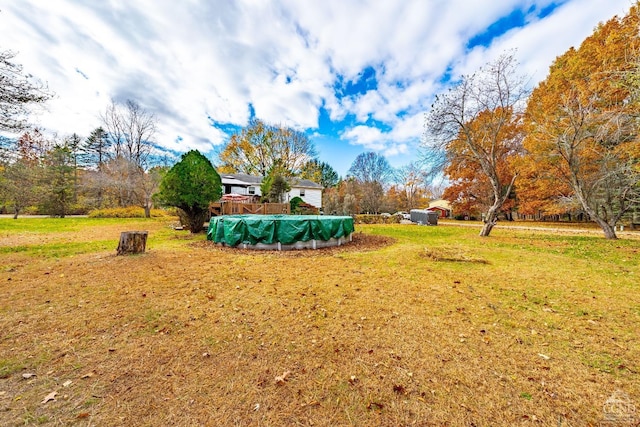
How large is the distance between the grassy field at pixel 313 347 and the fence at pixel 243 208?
9560 millimetres

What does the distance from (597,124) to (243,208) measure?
17.2 metres

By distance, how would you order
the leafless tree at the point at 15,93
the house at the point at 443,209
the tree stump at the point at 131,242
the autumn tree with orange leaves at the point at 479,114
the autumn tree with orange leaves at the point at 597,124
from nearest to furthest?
the tree stump at the point at 131,242, the leafless tree at the point at 15,93, the autumn tree with orange leaves at the point at 597,124, the autumn tree with orange leaves at the point at 479,114, the house at the point at 443,209

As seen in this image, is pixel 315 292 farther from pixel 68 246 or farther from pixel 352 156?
pixel 352 156

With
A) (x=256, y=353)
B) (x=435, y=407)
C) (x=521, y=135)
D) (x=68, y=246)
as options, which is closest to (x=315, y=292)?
(x=256, y=353)

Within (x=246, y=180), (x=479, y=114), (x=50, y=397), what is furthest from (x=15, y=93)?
(x=246, y=180)

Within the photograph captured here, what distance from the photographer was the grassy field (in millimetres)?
1848

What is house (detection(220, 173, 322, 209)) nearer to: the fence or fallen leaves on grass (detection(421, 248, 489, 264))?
the fence

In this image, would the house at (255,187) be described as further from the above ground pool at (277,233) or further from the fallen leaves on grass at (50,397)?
the fallen leaves on grass at (50,397)

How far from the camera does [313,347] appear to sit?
2.70 meters

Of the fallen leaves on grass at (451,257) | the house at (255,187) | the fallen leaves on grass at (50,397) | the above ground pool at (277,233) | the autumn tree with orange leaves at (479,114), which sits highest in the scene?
the autumn tree with orange leaves at (479,114)

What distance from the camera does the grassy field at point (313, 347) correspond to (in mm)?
1848

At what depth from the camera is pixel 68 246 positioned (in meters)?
8.37

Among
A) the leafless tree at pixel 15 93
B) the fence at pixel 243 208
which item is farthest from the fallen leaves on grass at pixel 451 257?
the leafless tree at pixel 15 93

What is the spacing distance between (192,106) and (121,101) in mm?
13236
